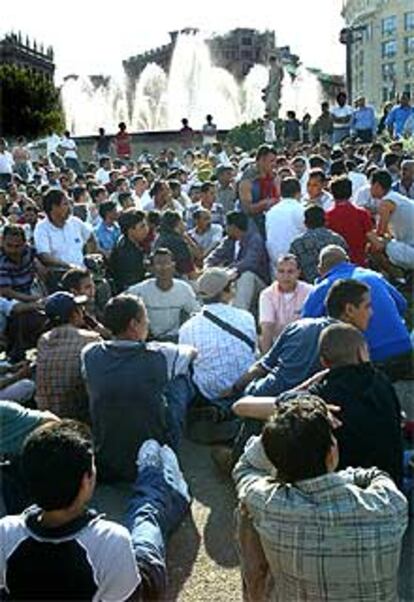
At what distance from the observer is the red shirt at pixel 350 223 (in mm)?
9258

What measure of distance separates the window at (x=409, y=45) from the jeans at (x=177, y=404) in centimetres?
12289

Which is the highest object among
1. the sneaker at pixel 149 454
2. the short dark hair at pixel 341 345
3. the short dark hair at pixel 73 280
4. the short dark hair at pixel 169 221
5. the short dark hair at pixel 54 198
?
the short dark hair at pixel 54 198

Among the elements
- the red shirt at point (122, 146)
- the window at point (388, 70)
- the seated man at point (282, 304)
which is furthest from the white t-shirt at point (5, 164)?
the window at point (388, 70)

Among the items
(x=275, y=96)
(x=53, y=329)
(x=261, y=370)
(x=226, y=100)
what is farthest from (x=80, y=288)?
(x=226, y=100)

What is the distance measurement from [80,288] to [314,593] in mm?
4409

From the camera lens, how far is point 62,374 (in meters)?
5.98

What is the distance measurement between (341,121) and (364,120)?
0.98 meters

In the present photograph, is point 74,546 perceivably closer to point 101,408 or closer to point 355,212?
point 101,408

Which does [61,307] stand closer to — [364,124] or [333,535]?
[333,535]

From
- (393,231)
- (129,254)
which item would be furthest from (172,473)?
(393,231)

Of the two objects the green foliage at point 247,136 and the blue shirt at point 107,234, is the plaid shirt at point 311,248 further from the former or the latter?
the green foliage at point 247,136

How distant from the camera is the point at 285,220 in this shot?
9.43 metres

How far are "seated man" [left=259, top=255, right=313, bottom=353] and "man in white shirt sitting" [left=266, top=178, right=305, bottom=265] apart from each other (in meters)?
2.08

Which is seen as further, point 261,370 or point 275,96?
point 275,96
